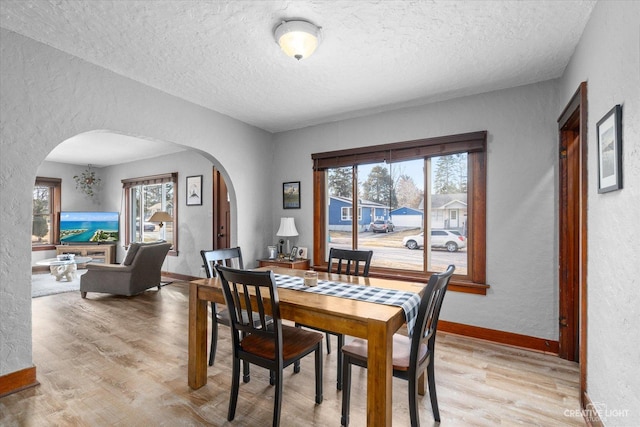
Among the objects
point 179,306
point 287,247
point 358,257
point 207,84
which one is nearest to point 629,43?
point 358,257

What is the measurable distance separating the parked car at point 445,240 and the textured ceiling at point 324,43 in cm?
151

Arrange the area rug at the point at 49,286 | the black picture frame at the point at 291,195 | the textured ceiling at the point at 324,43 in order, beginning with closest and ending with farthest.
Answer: the textured ceiling at the point at 324,43, the black picture frame at the point at 291,195, the area rug at the point at 49,286

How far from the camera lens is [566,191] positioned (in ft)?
8.90

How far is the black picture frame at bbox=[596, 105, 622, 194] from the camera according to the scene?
4.97 feet

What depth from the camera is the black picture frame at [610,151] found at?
151cm

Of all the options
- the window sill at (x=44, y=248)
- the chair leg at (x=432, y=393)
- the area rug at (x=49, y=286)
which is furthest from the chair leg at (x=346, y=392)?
the window sill at (x=44, y=248)

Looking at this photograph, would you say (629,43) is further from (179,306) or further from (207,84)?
(179,306)

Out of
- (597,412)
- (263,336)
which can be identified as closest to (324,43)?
(263,336)

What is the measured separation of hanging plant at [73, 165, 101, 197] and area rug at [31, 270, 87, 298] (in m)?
2.38

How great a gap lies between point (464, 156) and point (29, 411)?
416cm

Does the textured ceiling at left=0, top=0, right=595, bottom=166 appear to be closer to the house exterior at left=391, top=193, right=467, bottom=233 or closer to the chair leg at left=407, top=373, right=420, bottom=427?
the house exterior at left=391, top=193, right=467, bottom=233

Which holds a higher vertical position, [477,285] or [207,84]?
[207,84]

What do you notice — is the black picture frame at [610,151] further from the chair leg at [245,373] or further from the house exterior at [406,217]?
the chair leg at [245,373]

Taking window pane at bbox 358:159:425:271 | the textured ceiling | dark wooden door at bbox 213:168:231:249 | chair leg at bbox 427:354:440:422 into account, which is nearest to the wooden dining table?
chair leg at bbox 427:354:440:422
